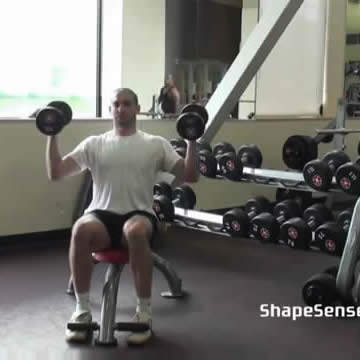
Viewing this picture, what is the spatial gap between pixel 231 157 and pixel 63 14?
1.87m

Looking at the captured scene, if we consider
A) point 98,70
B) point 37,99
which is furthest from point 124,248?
point 98,70

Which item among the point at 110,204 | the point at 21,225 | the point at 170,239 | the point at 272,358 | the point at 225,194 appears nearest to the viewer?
the point at 272,358

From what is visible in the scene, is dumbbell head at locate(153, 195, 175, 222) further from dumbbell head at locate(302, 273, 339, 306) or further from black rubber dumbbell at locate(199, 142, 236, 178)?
dumbbell head at locate(302, 273, 339, 306)

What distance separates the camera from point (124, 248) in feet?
7.94

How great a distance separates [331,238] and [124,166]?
104cm

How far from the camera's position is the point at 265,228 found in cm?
315

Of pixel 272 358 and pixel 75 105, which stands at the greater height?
pixel 75 105

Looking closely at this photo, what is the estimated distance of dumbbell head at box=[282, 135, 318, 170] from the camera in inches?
145

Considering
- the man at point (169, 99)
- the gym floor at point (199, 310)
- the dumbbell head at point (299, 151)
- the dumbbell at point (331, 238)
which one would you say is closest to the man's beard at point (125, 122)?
the gym floor at point (199, 310)

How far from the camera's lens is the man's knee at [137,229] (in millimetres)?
2344

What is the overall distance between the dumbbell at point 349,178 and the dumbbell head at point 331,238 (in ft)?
0.59

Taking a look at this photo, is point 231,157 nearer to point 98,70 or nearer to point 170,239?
point 170,239

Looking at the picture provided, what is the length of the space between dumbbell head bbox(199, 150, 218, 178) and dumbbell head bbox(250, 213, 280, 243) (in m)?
0.47

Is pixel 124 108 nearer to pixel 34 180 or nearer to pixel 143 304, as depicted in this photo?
pixel 143 304
